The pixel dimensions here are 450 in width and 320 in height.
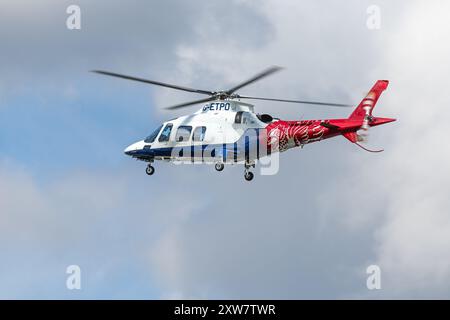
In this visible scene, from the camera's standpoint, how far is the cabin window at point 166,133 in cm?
7744

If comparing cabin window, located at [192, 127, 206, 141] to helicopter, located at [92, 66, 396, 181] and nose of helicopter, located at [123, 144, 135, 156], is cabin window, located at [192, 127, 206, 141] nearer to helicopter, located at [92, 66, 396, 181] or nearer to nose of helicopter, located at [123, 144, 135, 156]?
helicopter, located at [92, 66, 396, 181]

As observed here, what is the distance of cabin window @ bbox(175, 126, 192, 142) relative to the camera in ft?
248

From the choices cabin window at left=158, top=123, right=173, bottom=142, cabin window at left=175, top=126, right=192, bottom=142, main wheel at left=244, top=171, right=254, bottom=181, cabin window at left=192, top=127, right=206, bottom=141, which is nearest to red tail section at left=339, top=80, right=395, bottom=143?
main wheel at left=244, top=171, right=254, bottom=181

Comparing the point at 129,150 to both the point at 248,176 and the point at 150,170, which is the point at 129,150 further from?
the point at 248,176

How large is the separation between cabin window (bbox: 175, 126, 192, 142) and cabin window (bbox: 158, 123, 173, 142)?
3.88ft

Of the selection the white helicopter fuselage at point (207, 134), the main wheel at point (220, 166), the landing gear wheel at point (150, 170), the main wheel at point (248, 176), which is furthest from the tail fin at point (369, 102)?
the landing gear wheel at point (150, 170)

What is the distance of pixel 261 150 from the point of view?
2820 inches

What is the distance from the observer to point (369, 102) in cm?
7025

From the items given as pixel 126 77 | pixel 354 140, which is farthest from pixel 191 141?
pixel 354 140

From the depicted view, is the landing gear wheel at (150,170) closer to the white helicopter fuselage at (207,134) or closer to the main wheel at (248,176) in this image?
the white helicopter fuselage at (207,134)

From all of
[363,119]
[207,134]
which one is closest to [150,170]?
[207,134]
